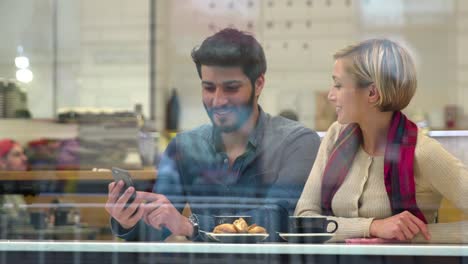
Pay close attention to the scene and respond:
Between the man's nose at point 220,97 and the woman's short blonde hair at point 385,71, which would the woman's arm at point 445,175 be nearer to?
the woman's short blonde hair at point 385,71

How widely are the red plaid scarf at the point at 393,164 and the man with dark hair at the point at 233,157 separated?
8 cm

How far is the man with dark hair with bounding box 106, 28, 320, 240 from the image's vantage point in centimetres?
186

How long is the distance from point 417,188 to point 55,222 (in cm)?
100

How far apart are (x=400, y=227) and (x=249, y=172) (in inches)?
15.7

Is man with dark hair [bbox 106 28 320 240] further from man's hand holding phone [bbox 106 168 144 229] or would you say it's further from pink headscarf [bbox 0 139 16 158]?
pink headscarf [bbox 0 139 16 158]

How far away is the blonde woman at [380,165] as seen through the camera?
170 centimetres

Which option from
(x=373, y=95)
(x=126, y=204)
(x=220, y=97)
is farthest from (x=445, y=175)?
(x=126, y=204)

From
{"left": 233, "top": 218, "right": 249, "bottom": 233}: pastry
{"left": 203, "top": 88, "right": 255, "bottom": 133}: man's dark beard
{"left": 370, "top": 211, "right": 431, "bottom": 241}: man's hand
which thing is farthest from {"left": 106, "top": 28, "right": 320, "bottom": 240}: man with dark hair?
{"left": 370, "top": 211, "right": 431, "bottom": 241}: man's hand

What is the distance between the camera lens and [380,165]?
176cm

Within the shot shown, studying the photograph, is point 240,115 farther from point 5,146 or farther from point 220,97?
point 5,146

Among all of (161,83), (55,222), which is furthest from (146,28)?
(55,222)

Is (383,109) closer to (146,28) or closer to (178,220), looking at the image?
(178,220)

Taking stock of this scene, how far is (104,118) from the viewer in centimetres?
347

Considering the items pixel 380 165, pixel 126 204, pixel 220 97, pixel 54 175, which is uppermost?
pixel 220 97
